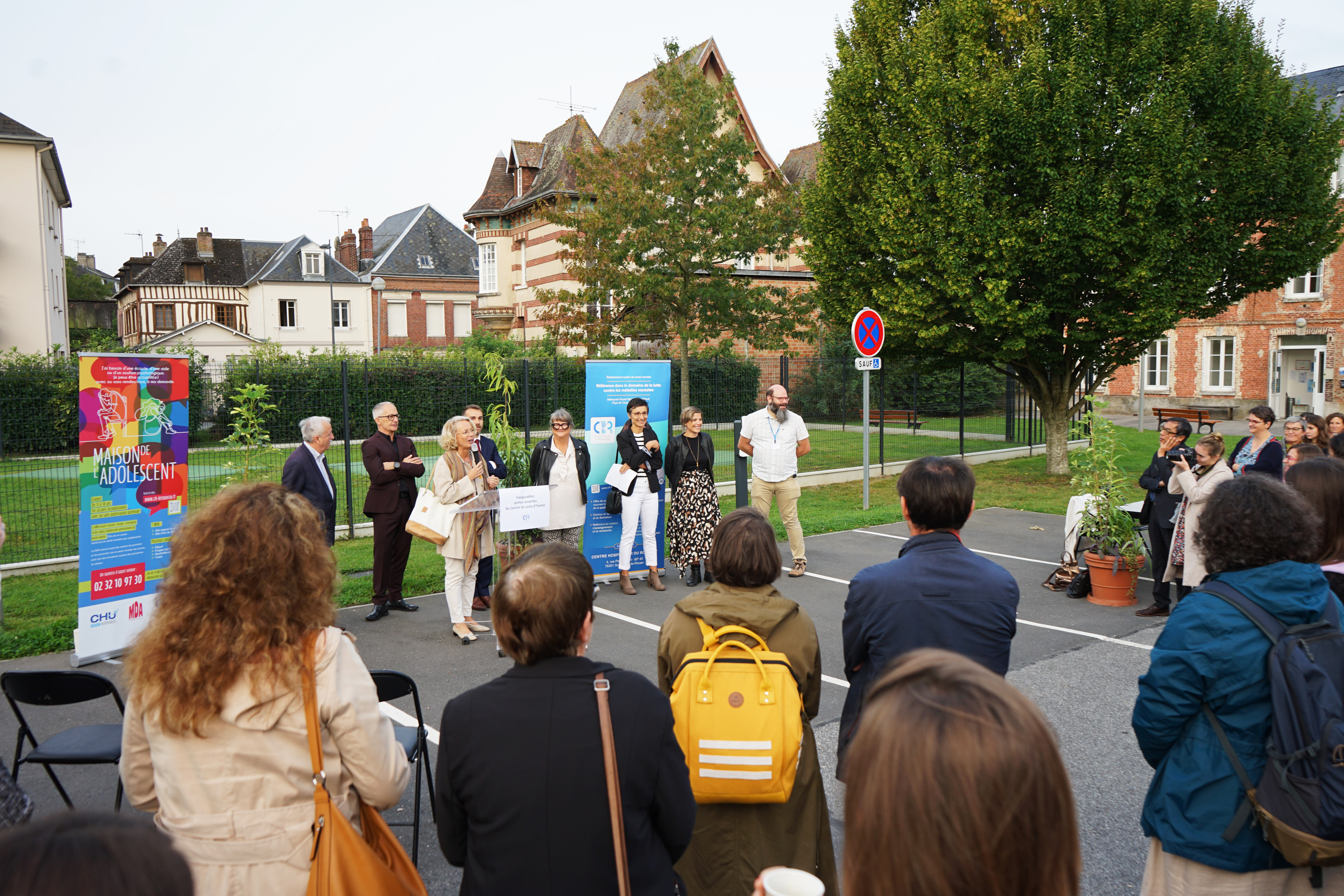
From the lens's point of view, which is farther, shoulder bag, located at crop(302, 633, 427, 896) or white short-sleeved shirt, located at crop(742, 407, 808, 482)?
white short-sleeved shirt, located at crop(742, 407, 808, 482)

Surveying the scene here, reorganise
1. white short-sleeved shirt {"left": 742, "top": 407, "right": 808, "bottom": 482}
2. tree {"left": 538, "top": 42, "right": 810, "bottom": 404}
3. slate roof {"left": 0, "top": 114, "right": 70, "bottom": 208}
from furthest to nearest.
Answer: slate roof {"left": 0, "top": 114, "right": 70, "bottom": 208}
tree {"left": 538, "top": 42, "right": 810, "bottom": 404}
white short-sleeved shirt {"left": 742, "top": 407, "right": 808, "bottom": 482}

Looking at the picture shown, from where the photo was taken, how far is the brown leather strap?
206 cm

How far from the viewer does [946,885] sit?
114cm

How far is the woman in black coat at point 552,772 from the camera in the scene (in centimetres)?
206

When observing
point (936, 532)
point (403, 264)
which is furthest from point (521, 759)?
point (403, 264)

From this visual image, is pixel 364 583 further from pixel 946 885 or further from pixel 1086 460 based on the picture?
pixel 946 885

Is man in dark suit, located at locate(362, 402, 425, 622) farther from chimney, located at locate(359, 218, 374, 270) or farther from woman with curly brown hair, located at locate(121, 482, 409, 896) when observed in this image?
chimney, located at locate(359, 218, 374, 270)

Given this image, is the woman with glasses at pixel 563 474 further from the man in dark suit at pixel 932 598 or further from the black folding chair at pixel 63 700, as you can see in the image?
the man in dark suit at pixel 932 598

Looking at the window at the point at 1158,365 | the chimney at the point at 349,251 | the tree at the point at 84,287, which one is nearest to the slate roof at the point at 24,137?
the chimney at the point at 349,251

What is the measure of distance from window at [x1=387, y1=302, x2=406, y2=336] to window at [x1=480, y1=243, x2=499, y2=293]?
9.51m

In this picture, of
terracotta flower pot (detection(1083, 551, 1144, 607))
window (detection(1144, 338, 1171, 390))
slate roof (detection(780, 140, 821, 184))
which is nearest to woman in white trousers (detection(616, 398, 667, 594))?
terracotta flower pot (detection(1083, 551, 1144, 607))

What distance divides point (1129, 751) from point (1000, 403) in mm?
18392

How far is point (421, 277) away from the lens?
54.2 metres

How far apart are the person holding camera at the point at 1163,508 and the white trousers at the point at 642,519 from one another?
4598 mm
